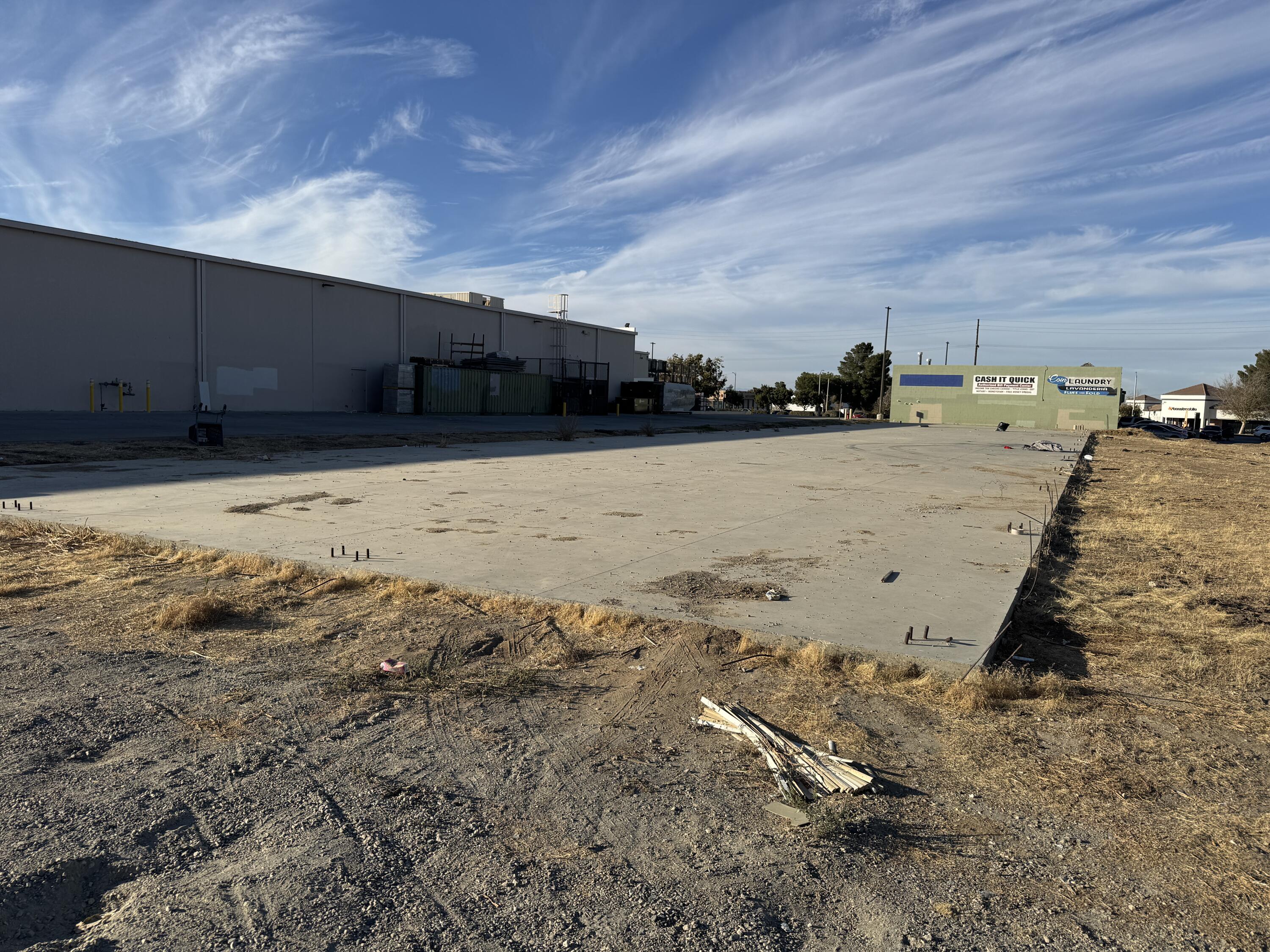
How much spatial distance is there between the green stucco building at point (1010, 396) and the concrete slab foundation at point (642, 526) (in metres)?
42.5

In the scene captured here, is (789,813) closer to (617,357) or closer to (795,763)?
(795,763)

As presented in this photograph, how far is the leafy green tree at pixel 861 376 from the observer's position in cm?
9700

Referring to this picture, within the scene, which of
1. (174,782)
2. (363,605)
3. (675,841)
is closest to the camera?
(675,841)

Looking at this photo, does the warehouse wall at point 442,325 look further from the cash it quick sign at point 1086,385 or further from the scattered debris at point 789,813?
the scattered debris at point 789,813

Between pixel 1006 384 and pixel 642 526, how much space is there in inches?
2172

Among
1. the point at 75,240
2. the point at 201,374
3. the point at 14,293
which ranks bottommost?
the point at 201,374

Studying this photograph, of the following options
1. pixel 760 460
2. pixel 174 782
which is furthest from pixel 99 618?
pixel 760 460

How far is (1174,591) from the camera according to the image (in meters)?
6.87

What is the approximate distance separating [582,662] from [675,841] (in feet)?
6.30

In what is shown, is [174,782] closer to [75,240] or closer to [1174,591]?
[1174,591]

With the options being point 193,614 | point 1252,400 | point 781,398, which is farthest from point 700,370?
point 193,614

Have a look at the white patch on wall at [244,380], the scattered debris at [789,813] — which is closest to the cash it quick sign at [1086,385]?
the white patch on wall at [244,380]

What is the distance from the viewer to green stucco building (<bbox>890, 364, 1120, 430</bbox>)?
54062 mm

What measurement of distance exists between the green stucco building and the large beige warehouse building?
112 ft
